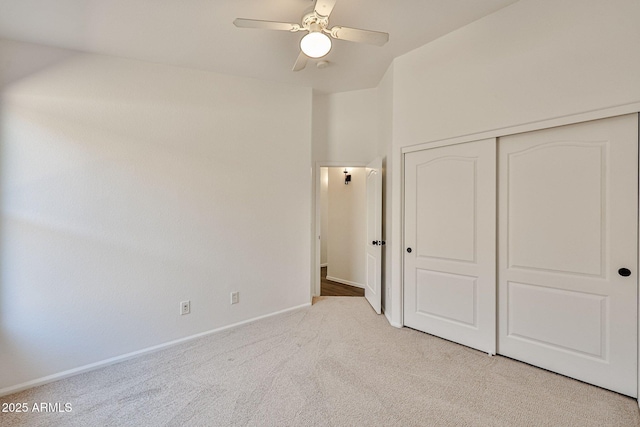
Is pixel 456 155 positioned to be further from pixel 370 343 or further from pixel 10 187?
pixel 10 187

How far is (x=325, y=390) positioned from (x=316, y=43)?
2305mm

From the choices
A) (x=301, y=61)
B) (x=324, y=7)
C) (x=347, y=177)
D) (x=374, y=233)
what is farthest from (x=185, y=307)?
(x=347, y=177)

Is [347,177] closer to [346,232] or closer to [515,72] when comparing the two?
[346,232]

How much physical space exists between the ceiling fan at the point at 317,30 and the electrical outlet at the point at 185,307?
2.43m

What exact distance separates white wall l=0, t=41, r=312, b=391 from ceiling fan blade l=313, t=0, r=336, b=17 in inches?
63.9

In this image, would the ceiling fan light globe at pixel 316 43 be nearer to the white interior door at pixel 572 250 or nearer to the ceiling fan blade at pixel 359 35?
the ceiling fan blade at pixel 359 35

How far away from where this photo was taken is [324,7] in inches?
65.7

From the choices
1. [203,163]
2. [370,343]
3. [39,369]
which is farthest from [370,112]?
[39,369]

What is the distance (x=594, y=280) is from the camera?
1.97 meters

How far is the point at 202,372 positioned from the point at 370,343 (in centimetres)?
147

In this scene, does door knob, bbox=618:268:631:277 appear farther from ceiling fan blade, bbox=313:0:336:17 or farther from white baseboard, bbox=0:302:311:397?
white baseboard, bbox=0:302:311:397

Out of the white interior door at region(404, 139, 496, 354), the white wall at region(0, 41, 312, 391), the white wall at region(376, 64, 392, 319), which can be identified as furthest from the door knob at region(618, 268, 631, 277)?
the white wall at region(0, 41, 312, 391)

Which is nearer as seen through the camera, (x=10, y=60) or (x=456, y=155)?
(x=10, y=60)

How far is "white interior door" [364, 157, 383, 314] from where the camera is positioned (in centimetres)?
332
